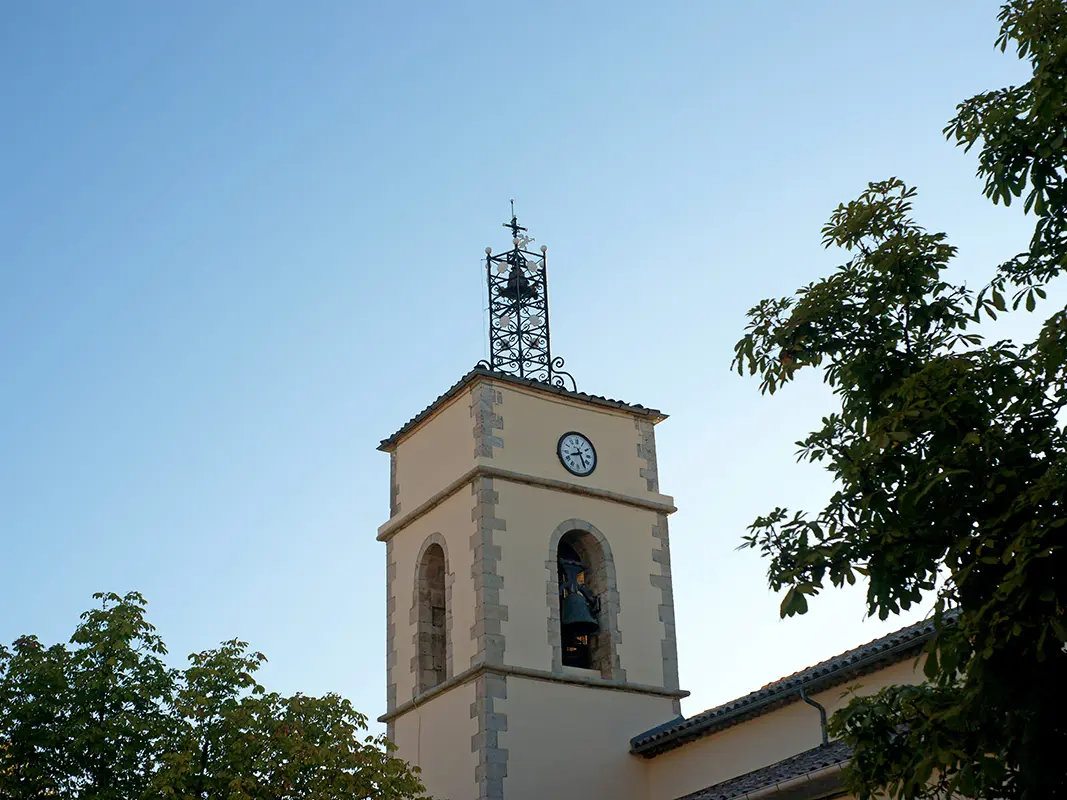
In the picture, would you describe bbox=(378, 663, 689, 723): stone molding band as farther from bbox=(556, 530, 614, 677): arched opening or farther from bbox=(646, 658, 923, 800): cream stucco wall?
bbox=(646, 658, 923, 800): cream stucco wall

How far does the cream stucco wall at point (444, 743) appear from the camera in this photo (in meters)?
17.7

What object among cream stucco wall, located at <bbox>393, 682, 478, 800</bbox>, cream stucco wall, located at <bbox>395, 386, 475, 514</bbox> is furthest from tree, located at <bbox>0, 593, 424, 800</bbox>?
cream stucco wall, located at <bbox>395, 386, 475, 514</bbox>

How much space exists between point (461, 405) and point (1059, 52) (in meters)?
12.7

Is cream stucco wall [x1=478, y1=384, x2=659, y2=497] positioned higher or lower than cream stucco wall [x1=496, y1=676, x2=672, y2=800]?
higher

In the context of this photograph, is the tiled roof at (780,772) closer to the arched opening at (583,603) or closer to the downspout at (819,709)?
the downspout at (819,709)

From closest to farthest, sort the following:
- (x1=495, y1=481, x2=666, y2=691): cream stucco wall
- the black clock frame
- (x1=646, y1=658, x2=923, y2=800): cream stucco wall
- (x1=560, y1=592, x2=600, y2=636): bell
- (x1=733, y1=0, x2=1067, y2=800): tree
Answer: (x1=733, y1=0, x2=1067, y2=800): tree < (x1=646, y1=658, x2=923, y2=800): cream stucco wall < (x1=495, y1=481, x2=666, y2=691): cream stucco wall < (x1=560, y1=592, x2=600, y2=636): bell < the black clock frame

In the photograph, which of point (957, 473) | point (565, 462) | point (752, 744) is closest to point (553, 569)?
point (565, 462)

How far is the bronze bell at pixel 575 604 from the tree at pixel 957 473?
396 inches

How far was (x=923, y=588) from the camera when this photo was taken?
8.35 m

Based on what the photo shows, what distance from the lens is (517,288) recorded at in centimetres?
2167

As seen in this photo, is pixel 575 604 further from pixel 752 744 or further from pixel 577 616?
pixel 752 744

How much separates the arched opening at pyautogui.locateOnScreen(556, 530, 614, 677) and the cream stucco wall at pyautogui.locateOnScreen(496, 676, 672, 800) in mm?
624

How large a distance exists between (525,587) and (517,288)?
16.4ft

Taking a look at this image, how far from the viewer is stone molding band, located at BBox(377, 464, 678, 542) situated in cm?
1906
